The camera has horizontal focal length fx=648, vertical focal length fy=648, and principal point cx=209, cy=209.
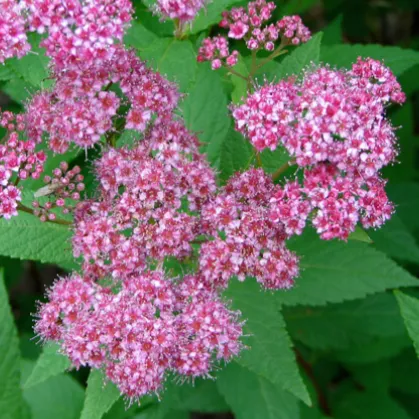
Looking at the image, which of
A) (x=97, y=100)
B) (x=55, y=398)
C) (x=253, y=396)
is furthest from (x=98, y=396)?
(x=97, y=100)

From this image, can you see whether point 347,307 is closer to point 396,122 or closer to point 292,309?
point 292,309

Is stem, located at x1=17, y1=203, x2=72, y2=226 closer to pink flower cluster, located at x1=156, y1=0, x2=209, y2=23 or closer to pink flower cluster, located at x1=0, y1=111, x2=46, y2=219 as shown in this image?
pink flower cluster, located at x1=0, y1=111, x2=46, y2=219

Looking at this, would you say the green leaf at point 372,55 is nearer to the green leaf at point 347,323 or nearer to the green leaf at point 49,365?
the green leaf at point 347,323

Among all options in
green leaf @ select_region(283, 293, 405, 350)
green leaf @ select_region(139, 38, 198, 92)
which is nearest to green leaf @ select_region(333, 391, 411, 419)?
green leaf @ select_region(283, 293, 405, 350)

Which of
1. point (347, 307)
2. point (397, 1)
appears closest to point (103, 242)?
point (347, 307)

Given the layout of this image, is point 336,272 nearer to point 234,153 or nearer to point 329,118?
point 234,153
